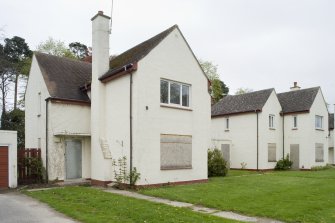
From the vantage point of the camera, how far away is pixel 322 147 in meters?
34.1

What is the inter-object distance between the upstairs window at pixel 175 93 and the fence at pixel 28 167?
833cm

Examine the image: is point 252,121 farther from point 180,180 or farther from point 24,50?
point 24,50

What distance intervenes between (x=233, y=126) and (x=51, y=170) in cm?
1911

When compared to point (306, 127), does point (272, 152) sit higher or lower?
lower

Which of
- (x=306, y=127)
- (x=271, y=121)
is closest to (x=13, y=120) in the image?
(x=271, y=121)

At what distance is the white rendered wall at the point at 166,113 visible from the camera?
1702 cm

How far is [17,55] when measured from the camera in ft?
159

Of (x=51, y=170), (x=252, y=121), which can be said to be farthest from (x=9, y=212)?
(x=252, y=121)

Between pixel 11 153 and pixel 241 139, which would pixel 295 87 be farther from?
pixel 11 153

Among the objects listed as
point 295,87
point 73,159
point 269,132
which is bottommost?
point 73,159

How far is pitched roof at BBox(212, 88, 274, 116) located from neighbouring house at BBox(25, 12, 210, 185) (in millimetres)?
12540

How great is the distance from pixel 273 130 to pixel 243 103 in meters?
3.91

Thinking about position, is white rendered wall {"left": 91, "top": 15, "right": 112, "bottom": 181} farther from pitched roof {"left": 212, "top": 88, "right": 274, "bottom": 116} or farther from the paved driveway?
pitched roof {"left": 212, "top": 88, "right": 274, "bottom": 116}

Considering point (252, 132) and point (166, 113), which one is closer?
point (166, 113)
